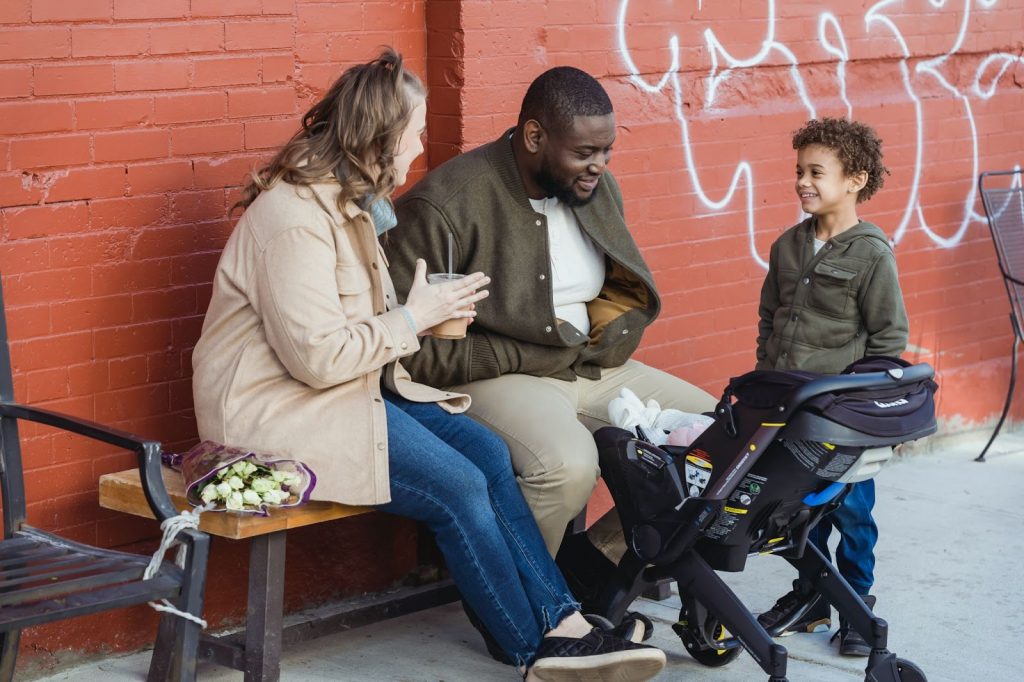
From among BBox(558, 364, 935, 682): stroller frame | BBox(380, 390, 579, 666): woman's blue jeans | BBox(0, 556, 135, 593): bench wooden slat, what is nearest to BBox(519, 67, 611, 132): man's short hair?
BBox(380, 390, 579, 666): woman's blue jeans

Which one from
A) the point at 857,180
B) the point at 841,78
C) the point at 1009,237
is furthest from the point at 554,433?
the point at 1009,237

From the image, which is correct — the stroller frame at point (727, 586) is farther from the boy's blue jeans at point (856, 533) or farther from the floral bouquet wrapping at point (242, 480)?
the floral bouquet wrapping at point (242, 480)

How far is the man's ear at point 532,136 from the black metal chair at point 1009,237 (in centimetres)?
297

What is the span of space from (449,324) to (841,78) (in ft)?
9.55

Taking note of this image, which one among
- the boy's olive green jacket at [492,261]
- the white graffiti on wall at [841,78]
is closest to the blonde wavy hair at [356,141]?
the boy's olive green jacket at [492,261]

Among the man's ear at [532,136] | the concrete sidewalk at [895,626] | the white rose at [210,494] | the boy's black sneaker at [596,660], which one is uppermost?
the man's ear at [532,136]

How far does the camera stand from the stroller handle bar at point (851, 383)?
3.29 m

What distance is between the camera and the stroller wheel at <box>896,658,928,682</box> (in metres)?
3.69

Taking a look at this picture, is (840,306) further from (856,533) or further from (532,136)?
(532,136)

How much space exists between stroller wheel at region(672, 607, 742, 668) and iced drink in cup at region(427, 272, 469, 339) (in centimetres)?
97

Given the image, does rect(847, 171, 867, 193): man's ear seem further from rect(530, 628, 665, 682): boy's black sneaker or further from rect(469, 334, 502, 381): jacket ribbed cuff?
rect(530, 628, 665, 682): boy's black sneaker

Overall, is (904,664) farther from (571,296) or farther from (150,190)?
(150,190)

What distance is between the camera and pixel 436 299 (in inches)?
144

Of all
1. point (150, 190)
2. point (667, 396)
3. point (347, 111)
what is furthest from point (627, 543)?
point (150, 190)
